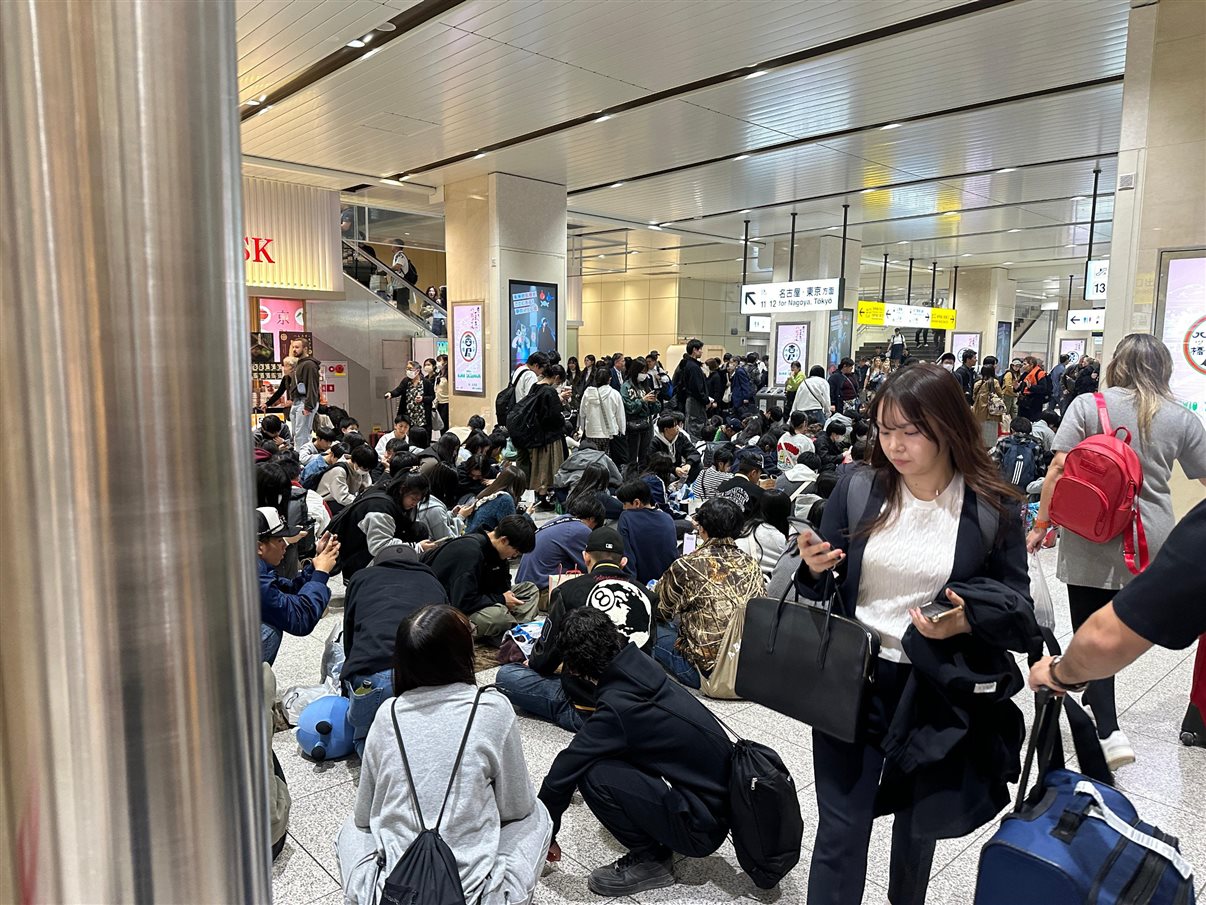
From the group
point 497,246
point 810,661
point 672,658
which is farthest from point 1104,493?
point 497,246

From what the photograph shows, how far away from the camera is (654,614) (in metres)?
4.34

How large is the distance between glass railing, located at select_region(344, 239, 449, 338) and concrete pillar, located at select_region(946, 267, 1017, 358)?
1576 centimetres

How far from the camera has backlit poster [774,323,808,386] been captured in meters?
17.1

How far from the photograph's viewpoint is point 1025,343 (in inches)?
1238

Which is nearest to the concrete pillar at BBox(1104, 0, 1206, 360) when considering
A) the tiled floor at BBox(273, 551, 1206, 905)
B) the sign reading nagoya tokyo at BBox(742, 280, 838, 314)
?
the tiled floor at BBox(273, 551, 1206, 905)

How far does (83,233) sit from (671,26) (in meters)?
6.85

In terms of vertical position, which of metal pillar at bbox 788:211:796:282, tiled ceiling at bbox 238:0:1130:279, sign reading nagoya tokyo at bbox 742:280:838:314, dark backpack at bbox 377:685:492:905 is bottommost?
dark backpack at bbox 377:685:492:905

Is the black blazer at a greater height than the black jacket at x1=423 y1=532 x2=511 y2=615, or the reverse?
the black blazer

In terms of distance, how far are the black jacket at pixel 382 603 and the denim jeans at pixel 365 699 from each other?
0.03 meters

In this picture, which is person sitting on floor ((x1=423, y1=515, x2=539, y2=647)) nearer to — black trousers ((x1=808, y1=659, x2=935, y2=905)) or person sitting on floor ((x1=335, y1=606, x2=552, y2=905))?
person sitting on floor ((x1=335, y1=606, x2=552, y2=905))

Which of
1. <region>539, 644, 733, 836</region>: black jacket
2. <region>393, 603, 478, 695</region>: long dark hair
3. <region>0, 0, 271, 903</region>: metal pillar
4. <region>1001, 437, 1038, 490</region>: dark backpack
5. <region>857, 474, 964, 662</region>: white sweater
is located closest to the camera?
<region>0, 0, 271, 903</region>: metal pillar

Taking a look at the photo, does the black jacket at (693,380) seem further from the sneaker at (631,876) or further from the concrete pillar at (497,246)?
the sneaker at (631,876)

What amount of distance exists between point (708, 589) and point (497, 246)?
8756 millimetres

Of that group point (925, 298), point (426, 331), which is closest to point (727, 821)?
point (426, 331)
